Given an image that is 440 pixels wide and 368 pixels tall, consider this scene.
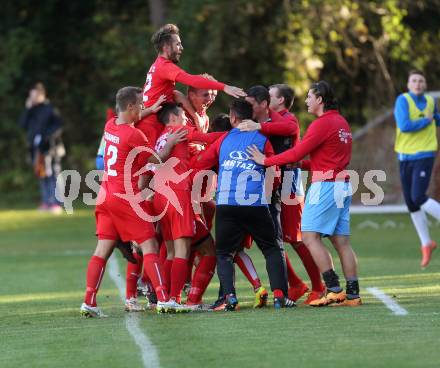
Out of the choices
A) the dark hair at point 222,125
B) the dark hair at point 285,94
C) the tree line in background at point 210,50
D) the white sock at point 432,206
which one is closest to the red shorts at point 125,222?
the dark hair at point 222,125

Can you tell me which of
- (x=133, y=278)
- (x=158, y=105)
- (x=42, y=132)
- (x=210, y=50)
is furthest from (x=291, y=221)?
(x=210, y=50)

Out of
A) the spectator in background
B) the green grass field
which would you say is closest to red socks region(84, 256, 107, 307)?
the green grass field

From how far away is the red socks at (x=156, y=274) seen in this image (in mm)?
10727

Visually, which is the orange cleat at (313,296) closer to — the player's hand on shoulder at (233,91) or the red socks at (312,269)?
the red socks at (312,269)

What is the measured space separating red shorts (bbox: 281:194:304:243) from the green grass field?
30.0 inches

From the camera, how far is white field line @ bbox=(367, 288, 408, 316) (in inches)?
409

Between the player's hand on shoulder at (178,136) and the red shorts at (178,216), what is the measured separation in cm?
45

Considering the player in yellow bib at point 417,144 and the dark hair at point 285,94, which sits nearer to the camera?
the dark hair at point 285,94

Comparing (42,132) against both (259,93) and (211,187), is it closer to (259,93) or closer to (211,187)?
(211,187)

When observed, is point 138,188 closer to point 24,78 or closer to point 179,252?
Answer: point 179,252

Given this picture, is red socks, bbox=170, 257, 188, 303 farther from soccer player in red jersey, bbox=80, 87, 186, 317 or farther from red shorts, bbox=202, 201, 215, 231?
red shorts, bbox=202, 201, 215, 231

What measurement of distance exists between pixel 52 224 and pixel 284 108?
13037 millimetres

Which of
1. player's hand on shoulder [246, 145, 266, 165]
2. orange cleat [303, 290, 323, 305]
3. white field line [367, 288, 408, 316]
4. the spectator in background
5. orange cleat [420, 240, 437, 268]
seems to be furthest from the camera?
the spectator in background

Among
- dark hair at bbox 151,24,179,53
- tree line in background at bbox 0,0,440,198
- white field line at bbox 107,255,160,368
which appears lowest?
A: white field line at bbox 107,255,160,368
